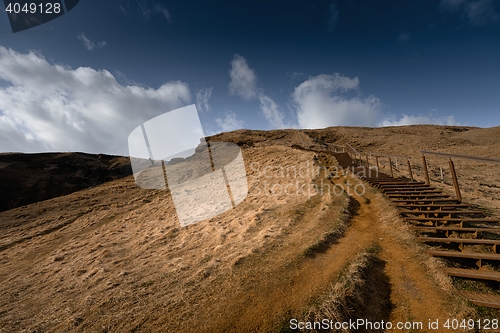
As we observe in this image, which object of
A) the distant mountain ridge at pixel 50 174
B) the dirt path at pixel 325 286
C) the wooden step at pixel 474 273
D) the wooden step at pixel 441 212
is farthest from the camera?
the distant mountain ridge at pixel 50 174

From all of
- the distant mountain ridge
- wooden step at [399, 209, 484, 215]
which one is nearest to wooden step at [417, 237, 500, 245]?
wooden step at [399, 209, 484, 215]

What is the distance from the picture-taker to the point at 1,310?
673 cm

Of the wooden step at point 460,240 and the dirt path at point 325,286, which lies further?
the wooden step at point 460,240

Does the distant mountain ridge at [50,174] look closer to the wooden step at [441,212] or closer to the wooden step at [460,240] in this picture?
the wooden step at [441,212]

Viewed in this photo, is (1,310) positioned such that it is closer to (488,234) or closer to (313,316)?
(313,316)

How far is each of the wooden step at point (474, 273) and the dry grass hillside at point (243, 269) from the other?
0.21 metres

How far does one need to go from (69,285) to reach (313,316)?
7.99 meters

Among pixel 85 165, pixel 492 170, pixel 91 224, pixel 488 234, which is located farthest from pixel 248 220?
pixel 85 165

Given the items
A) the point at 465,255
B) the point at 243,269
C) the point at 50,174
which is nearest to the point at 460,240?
the point at 465,255

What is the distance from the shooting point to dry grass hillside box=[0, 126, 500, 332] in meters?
4.42

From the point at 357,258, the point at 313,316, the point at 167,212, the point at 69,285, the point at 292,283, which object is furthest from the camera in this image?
the point at 167,212

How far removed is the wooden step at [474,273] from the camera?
4.41 metres

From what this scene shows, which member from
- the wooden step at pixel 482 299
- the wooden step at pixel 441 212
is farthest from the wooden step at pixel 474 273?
the wooden step at pixel 441 212

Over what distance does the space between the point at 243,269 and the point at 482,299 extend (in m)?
4.76
